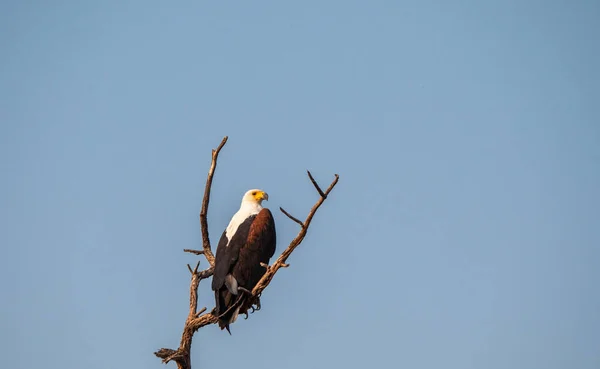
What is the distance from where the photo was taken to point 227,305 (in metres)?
9.88

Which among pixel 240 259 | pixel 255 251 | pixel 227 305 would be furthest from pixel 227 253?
pixel 227 305

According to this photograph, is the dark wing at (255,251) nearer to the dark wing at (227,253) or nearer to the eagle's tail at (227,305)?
the dark wing at (227,253)

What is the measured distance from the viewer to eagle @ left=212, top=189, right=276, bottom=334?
9.85 metres

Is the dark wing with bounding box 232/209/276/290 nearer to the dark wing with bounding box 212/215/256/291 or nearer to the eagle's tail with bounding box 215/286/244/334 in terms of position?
the dark wing with bounding box 212/215/256/291

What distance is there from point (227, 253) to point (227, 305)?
1.98ft

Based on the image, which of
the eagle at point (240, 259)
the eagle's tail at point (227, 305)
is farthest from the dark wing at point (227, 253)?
the eagle's tail at point (227, 305)

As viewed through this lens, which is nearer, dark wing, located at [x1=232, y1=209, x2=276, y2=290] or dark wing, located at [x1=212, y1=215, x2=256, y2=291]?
dark wing, located at [x1=212, y1=215, x2=256, y2=291]

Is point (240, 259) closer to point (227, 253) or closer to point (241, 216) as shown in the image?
point (227, 253)

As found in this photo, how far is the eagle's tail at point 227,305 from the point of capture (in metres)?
9.80

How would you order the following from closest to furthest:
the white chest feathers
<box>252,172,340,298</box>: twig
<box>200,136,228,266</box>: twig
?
<box>252,172,340,298</box>: twig < <box>200,136,228,266</box>: twig < the white chest feathers

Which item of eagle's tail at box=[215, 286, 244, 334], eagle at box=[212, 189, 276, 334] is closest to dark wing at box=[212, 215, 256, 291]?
eagle at box=[212, 189, 276, 334]

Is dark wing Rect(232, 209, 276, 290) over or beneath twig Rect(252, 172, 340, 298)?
over

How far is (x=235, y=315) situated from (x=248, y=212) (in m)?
1.50

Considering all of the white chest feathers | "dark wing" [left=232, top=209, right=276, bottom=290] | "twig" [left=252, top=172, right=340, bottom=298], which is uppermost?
the white chest feathers
